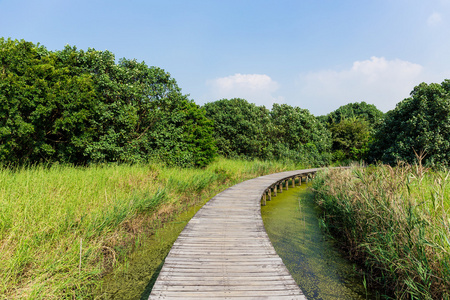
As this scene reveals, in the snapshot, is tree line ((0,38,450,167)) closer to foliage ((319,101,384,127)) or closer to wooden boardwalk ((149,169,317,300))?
wooden boardwalk ((149,169,317,300))

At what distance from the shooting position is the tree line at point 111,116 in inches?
378

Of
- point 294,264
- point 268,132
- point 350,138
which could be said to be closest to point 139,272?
point 294,264

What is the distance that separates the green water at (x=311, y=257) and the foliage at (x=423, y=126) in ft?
32.9

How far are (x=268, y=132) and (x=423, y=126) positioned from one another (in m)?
12.7

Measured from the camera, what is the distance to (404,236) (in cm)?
373

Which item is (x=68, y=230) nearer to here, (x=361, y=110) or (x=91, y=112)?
(x=91, y=112)

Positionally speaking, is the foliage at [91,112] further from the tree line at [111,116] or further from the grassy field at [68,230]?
the grassy field at [68,230]

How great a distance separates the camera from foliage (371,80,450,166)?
1328 centimetres

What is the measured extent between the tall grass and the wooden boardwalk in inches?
71.1

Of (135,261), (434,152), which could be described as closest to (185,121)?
(135,261)

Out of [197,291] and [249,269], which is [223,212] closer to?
[249,269]

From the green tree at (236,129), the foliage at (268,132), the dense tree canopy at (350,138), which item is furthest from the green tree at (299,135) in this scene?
the green tree at (236,129)

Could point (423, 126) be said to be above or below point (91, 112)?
below

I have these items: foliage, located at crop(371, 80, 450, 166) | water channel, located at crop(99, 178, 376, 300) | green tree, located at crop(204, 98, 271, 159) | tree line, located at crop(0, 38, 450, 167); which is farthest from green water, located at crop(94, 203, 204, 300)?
green tree, located at crop(204, 98, 271, 159)
